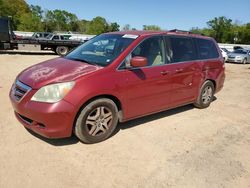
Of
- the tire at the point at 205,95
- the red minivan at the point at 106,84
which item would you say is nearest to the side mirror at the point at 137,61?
the red minivan at the point at 106,84

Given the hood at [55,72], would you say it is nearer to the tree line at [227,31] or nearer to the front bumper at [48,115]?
the front bumper at [48,115]

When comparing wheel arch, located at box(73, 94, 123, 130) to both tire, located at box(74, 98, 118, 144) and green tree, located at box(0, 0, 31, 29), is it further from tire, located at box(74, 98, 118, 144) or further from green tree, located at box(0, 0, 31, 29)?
green tree, located at box(0, 0, 31, 29)

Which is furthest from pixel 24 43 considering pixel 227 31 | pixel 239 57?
pixel 227 31

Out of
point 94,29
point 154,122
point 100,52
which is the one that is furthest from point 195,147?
point 94,29

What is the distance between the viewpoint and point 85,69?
3943 mm

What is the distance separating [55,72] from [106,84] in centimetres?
80

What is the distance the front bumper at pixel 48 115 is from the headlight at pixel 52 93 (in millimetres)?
59

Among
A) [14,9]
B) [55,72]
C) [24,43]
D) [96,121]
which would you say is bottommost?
[96,121]

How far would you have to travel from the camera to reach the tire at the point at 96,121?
3826 mm

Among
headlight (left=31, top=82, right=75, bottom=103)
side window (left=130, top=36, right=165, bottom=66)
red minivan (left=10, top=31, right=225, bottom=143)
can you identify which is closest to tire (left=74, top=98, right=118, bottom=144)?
red minivan (left=10, top=31, right=225, bottom=143)

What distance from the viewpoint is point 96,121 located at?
4020 millimetres

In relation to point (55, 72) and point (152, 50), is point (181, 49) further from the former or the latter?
point (55, 72)

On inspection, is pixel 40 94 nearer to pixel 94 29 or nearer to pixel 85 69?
pixel 85 69

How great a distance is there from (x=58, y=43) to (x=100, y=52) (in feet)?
52.8
